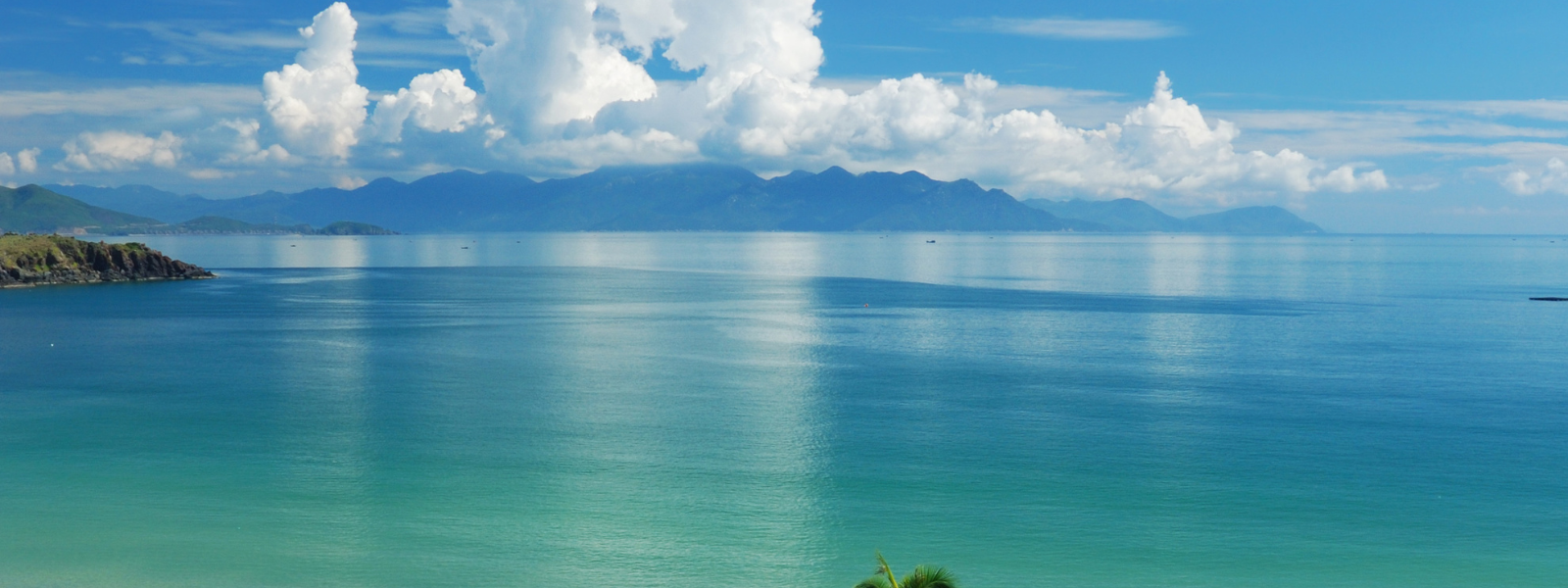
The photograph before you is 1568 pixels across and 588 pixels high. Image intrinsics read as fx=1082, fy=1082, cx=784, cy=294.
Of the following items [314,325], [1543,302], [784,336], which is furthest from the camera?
[1543,302]

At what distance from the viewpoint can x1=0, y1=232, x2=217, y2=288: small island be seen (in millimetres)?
137000

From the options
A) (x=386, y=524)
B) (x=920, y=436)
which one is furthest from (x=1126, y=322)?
(x=386, y=524)

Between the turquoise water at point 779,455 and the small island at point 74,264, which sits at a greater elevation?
the small island at point 74,264

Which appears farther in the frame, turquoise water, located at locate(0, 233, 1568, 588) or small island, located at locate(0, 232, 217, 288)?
small island, located at locate(0, 232, 217, 288)

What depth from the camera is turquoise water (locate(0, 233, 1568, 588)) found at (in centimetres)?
3170

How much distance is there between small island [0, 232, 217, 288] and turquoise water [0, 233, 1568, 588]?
54.2 meters

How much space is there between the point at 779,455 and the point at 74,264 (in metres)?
140

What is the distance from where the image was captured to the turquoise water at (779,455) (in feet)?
104

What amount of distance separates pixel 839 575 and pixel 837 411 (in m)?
23.0

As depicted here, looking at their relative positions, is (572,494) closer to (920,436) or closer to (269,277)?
(920,436)

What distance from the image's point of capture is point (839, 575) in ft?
101

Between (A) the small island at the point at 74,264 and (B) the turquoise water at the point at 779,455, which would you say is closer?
(B) the turquoise water at the point at 779,455

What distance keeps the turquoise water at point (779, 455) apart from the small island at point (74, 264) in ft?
178

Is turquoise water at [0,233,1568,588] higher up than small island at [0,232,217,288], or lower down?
lower down
